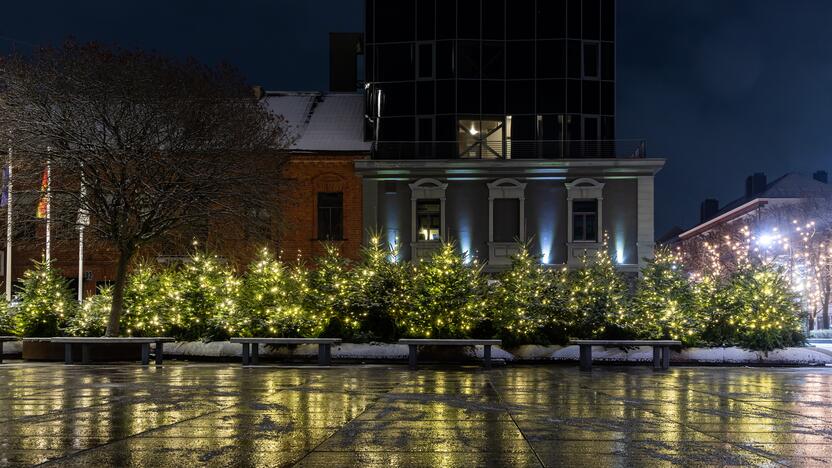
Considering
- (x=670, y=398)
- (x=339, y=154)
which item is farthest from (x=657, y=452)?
(x=339, y=154)

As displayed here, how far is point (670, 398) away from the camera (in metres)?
13.4

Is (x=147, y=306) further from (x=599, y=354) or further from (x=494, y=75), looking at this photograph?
(x=494, y=75)

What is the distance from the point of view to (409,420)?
10422 millimetres

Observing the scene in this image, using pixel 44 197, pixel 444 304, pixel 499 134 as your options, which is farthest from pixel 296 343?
pixel 499 134

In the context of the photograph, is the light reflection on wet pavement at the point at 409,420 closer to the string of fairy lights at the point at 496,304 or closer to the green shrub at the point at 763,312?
the string of fairy lights at the point at 496,304

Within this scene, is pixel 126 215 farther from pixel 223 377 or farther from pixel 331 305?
pixel 223 377

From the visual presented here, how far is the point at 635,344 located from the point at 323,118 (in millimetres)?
28929

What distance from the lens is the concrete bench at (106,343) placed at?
21.2 m

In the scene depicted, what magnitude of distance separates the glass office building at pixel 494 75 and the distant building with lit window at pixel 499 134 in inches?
2.1

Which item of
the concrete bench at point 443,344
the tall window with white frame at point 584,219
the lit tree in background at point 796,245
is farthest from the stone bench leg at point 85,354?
the lit tree in background at point 796,245

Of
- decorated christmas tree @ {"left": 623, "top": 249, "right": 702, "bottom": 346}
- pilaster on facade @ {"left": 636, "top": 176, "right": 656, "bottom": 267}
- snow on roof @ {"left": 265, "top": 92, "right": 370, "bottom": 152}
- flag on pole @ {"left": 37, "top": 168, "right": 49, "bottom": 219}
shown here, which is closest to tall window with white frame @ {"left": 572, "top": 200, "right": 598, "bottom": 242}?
pilaster on facade @ {"left": 636, "top": 176, "right": 656, "bottom": 267}

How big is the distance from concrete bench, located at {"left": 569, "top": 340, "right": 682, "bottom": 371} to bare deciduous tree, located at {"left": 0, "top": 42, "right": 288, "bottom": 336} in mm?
11455

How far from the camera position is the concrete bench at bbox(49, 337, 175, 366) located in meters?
21.2

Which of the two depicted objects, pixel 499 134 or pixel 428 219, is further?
pixel 499 134
